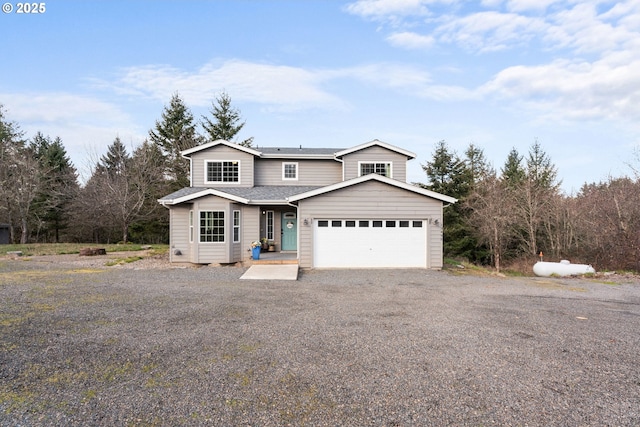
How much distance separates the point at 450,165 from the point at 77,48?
2358 centimetres

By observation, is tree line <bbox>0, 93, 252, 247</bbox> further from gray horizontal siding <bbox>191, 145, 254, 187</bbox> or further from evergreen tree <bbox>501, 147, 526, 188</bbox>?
evergreen tree <bbox>501, 147, 526, 188</bbox>

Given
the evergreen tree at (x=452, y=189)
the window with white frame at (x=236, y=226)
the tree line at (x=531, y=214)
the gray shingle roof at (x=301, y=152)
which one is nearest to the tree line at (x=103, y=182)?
the gray shingle roof at (x=301, y=152)

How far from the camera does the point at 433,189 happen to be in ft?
90.2

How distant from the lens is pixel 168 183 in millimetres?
29922

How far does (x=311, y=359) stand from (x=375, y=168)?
572 inches

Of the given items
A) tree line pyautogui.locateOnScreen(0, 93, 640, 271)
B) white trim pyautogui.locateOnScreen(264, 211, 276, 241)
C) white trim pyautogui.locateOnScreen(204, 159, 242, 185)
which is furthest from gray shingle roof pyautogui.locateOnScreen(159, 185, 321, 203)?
tree line pyautogui.locateOnScreen(0, 93, 640, 271)

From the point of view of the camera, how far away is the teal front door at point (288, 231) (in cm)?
1753

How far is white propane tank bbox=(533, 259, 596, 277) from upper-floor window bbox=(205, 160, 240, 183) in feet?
48.3

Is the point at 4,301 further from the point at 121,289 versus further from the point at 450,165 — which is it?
the point at 450,165

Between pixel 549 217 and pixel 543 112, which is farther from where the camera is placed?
pixel 549 217

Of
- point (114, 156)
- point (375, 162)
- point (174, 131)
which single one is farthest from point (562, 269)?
point (114, 156)

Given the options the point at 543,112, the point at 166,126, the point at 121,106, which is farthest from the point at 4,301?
the point at 166,126

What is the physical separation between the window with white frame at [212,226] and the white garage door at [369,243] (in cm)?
397

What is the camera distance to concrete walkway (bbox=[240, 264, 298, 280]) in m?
11.4
